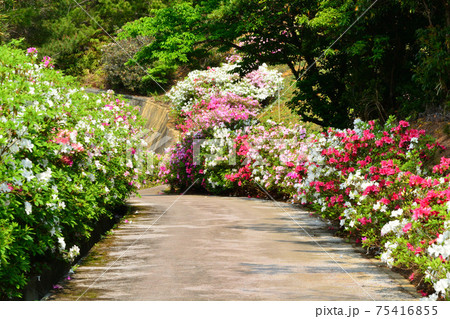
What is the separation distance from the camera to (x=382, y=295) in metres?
6.45

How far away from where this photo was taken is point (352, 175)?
33.2 feet

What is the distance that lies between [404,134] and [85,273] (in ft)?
19.8

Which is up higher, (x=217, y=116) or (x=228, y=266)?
(x=217, y=116)

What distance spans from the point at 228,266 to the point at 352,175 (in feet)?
10.5

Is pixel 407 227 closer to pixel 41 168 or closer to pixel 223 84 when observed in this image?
pixel 41 168

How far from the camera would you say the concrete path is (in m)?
6.54

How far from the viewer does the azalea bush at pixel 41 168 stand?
5594 millimetres

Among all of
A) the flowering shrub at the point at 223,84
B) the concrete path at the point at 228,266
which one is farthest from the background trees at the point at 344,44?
the flowering shrub at the point at 223,84

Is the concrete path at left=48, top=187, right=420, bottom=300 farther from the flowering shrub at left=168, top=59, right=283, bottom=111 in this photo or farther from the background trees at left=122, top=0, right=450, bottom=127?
the flowering shrub at left=168, top=59, right=283, bottom=111

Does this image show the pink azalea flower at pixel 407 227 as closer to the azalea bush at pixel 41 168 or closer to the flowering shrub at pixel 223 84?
the azalea bush at pixel 41 168

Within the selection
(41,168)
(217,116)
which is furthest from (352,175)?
(217,116)

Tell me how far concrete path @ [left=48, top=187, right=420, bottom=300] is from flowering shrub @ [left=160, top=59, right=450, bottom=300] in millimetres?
431

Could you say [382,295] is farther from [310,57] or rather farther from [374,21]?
[310,57]

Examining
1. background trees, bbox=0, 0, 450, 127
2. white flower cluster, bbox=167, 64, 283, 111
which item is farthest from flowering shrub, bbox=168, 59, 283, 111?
background trees, bbox=0, 0, 450, 127
